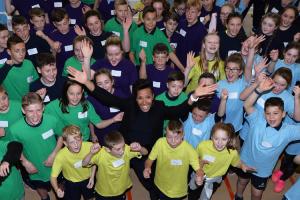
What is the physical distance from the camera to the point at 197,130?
404cm

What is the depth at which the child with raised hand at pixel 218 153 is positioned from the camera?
3.72 meters

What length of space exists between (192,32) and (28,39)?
Answer: 8.49 feet

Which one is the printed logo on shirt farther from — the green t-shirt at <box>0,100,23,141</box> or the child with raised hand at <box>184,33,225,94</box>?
the child with raised hand at <box>184,33,225,94</box>

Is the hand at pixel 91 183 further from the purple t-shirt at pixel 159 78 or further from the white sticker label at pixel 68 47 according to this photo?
the white sticker label at pixel 68 47

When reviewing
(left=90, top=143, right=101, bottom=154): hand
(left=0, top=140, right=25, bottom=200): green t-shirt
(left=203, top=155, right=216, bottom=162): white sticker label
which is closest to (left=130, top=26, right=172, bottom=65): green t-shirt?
(left=203, top=155, right=216, bottom=162): white sticker label

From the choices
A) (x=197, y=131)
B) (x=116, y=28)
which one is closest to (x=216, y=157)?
(x=197, y=131)

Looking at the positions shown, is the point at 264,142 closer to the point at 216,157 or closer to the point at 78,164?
the point at 216,157

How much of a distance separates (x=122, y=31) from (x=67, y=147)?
2871mm

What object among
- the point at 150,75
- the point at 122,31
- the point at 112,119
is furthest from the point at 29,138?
the point at 122,31

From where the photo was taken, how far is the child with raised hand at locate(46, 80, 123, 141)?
13.0 ft

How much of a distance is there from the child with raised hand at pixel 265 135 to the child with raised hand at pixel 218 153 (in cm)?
19

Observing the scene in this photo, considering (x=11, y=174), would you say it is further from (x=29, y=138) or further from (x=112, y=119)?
(x=112, y=119)

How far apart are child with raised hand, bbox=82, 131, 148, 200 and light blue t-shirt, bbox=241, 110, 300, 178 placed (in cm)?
120

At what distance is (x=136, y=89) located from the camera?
3.89m
